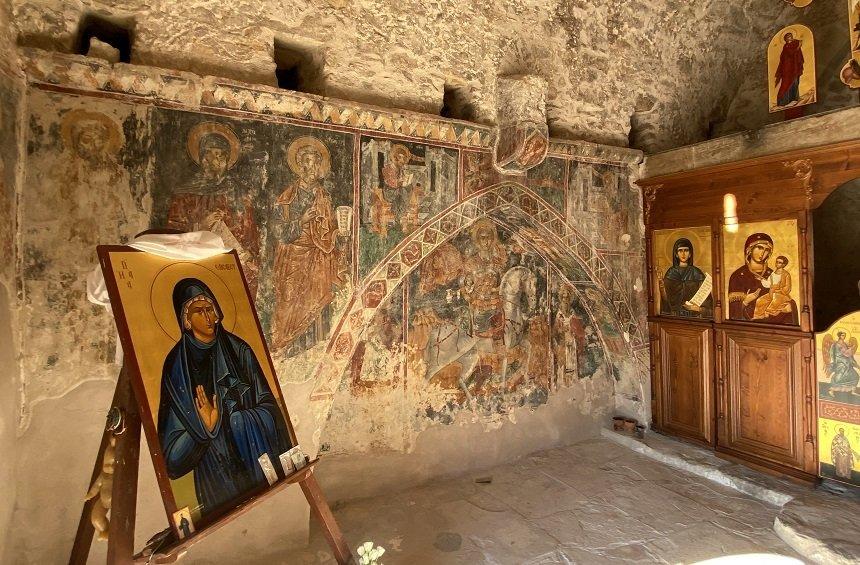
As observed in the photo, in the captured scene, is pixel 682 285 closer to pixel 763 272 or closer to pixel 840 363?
pixel 763 272

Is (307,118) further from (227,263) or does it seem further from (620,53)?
(620,53)

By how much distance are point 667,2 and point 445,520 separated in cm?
627

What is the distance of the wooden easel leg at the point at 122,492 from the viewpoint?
6.56 ft

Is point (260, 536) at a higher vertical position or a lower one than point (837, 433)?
lower

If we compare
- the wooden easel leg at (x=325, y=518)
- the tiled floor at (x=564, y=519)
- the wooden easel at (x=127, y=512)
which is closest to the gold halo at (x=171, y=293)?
the wooden easel at (x=127, y=512)

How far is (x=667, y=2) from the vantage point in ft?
19.0

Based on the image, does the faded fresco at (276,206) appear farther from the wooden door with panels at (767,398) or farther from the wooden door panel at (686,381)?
the wooden door with panels at (767,398)

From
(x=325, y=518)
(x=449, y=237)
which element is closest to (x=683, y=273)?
(x=449, y=237)

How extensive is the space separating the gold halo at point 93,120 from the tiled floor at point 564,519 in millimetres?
3370

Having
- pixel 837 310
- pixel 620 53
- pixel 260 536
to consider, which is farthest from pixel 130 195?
pixel 837 310

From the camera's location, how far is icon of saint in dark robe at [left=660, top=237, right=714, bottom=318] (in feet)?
18.2

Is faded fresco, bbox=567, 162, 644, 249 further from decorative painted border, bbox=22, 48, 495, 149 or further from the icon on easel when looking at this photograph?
the icon on easel

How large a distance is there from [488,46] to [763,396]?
14.9 feet

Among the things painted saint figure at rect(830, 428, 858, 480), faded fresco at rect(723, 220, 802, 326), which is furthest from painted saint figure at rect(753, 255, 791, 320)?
painted saint figure at rect(830, 428, 858, 480)
